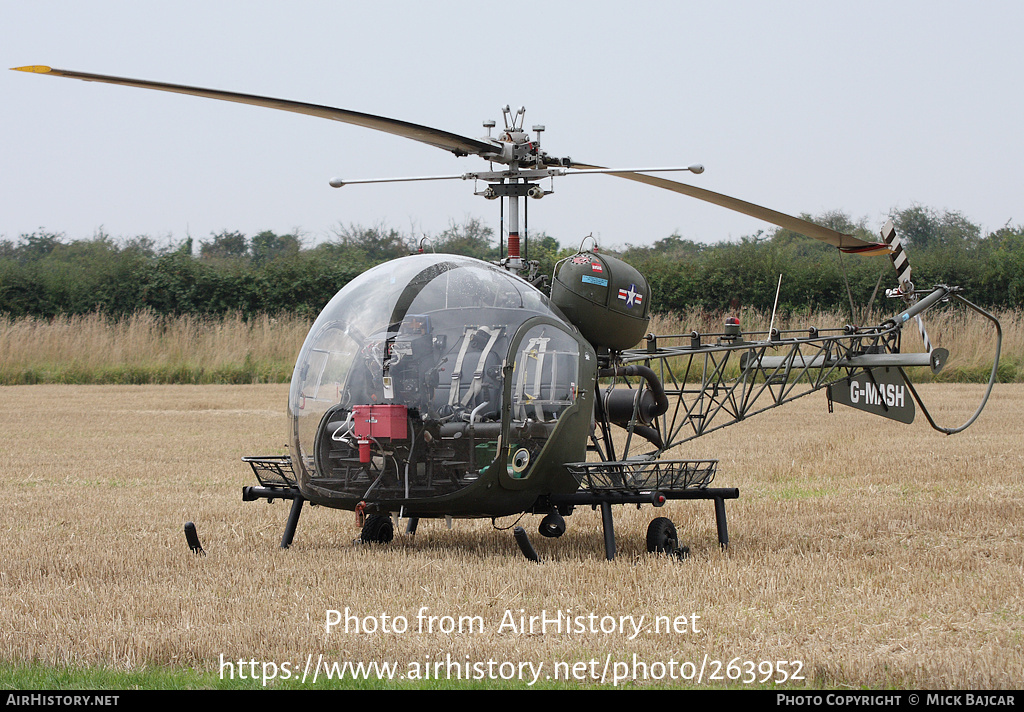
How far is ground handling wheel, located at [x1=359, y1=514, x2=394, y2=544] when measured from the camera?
803cm

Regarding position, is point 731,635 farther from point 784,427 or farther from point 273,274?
point 273,274

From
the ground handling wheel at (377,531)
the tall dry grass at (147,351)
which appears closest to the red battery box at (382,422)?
the ground handling wheel at (377,531)

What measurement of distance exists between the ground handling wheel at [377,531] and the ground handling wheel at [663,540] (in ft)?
6.50

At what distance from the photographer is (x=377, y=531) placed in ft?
26.5

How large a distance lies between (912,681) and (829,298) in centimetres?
2563

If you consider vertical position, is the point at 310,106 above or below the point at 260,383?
above

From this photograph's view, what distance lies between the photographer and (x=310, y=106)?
6.23 meters

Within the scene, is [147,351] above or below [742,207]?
below

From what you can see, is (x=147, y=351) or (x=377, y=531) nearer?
(x=377, y=531)

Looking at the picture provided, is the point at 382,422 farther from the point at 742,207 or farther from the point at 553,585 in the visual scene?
the point at 742,207

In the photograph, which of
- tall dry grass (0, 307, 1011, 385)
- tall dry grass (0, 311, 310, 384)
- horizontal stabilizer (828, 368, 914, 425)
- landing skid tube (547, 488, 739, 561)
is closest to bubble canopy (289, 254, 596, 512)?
landing skid tube (547, 488, 739, 561)

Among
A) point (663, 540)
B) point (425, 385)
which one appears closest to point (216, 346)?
point (425, 385)

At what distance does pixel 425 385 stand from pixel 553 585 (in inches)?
60.1

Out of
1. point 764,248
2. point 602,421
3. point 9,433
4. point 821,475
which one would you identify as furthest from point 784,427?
point 764,248
